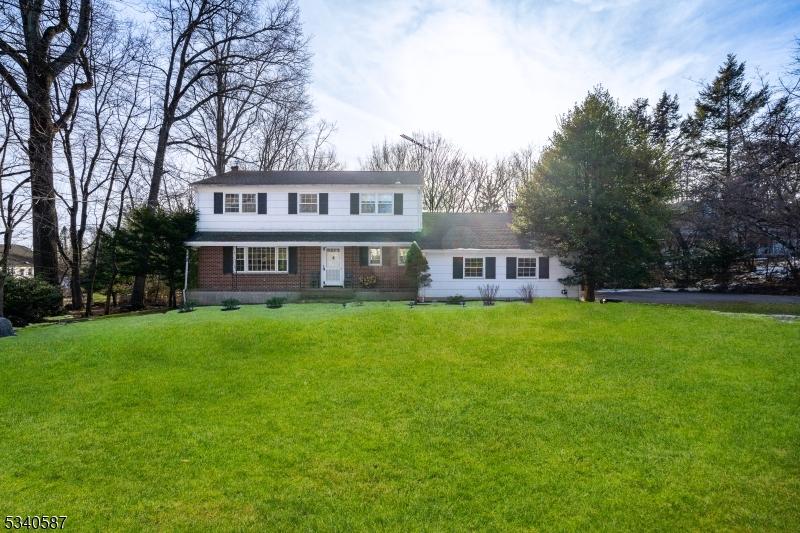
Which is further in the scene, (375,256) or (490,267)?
(375,256)

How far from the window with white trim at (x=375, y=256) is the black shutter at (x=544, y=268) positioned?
25.5 ft

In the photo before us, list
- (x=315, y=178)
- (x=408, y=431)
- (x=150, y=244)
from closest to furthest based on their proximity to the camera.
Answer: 1. (x=408, y=431)
2. (x=150, y=244)
3. (x=315, y=178)

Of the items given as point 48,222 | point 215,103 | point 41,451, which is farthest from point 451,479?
point 215,103

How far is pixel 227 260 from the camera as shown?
2200 centimetres

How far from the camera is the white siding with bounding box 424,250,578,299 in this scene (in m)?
21.5

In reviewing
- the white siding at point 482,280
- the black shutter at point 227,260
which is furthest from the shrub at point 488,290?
the black shutter at point 227,260

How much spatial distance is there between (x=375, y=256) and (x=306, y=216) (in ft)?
13.7

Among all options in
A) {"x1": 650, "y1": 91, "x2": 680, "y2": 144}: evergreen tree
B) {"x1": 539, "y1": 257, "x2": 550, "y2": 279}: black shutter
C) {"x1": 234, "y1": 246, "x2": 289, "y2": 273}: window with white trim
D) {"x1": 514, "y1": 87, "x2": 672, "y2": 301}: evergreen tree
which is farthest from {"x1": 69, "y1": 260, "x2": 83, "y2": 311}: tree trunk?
{"x1": 650, "y1": 91, "x2": 680, "y2": 144}: evergreen tree

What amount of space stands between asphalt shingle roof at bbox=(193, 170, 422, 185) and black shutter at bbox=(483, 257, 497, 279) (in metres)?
5.33

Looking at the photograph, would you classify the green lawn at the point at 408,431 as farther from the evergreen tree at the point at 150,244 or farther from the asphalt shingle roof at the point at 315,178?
the asphalt shingle roof at the point at 315,178

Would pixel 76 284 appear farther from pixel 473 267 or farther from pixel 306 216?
pixel 473 267

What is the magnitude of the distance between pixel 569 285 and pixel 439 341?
13.1 metres

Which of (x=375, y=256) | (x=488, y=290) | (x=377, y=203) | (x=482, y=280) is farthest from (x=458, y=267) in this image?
(x=377, y=203)

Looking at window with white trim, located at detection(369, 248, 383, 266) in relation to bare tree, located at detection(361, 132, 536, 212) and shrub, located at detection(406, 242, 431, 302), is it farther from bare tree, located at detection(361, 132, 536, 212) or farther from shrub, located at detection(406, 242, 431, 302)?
bare tree, located at detection(361, 132, 536, 212)
